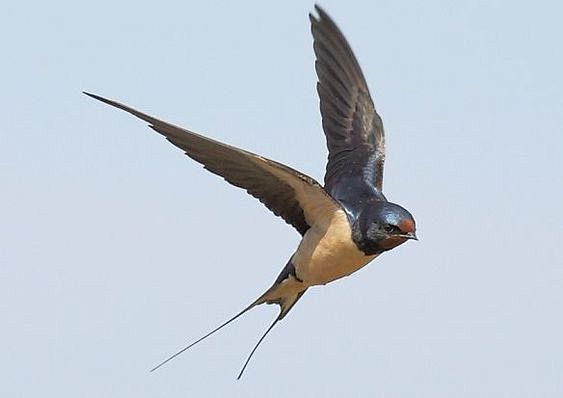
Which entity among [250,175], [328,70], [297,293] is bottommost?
[297,293]

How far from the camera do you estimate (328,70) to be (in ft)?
25.3

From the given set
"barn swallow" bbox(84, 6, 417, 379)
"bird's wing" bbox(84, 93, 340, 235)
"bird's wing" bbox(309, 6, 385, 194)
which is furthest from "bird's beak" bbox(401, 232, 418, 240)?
"bird's wing" bbox(309, 6, 385, 194)

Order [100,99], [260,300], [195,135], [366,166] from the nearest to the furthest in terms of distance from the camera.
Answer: [100,99], [195,135], [260,300], [366,166]

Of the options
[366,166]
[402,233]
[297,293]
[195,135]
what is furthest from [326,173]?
[195,135]

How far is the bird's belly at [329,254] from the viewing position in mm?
6254

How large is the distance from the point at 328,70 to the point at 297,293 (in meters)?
1.38

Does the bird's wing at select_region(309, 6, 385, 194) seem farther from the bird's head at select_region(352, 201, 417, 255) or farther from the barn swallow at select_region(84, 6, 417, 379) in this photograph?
the bird's head at select_region(352, 201, 417, 255)

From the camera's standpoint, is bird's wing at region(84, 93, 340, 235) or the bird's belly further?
the bird's belly

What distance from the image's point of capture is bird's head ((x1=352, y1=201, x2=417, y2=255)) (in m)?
6.14

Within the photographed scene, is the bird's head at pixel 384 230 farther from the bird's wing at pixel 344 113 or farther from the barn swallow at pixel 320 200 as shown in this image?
the bird's wing at pixel 344 113

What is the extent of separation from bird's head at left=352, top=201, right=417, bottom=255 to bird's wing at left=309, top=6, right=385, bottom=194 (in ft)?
3.46

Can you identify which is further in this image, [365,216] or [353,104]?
[353,104]

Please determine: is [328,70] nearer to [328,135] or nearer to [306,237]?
[328,135]

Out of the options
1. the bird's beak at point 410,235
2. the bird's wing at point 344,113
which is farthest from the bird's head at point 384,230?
the bird's wing at point 344,113
